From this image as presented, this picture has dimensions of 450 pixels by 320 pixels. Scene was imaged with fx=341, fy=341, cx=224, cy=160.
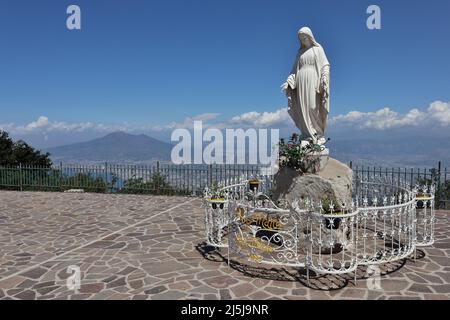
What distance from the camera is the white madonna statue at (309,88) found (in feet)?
25.6

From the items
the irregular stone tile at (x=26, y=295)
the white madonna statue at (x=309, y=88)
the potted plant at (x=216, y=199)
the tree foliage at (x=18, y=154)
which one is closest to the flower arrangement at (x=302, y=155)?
the white madonna statue at (x=309, y=88)

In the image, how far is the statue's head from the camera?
7.82m

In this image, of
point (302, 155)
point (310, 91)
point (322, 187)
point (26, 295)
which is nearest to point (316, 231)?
point (322, 187)

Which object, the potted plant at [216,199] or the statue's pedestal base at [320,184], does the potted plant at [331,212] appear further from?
the potted plant at [216,199]

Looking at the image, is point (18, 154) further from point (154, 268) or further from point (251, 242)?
point (251, 242)

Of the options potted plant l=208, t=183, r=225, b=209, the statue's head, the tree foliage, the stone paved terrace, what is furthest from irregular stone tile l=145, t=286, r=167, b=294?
the tree foliage

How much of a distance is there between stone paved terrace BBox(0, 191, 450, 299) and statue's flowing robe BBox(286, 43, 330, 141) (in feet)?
11.4

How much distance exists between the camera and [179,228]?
30.5 feet

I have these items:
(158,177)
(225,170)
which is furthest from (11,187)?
(225,170)

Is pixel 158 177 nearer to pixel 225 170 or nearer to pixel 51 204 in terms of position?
pixel 225 170

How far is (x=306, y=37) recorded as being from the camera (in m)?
7.88

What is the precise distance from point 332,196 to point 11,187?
17.7 meters

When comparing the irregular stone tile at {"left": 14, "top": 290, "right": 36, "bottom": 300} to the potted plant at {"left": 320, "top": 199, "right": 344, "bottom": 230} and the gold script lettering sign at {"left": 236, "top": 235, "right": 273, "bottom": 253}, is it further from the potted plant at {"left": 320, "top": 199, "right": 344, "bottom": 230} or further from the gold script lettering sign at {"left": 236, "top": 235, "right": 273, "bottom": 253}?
the potted plant at {"left": 320, "top": 199, "right": 344, "bottom": 230}

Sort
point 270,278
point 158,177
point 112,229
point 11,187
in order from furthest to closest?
point 11,187 < point 158,177 < point 112,229 < point 270,278
